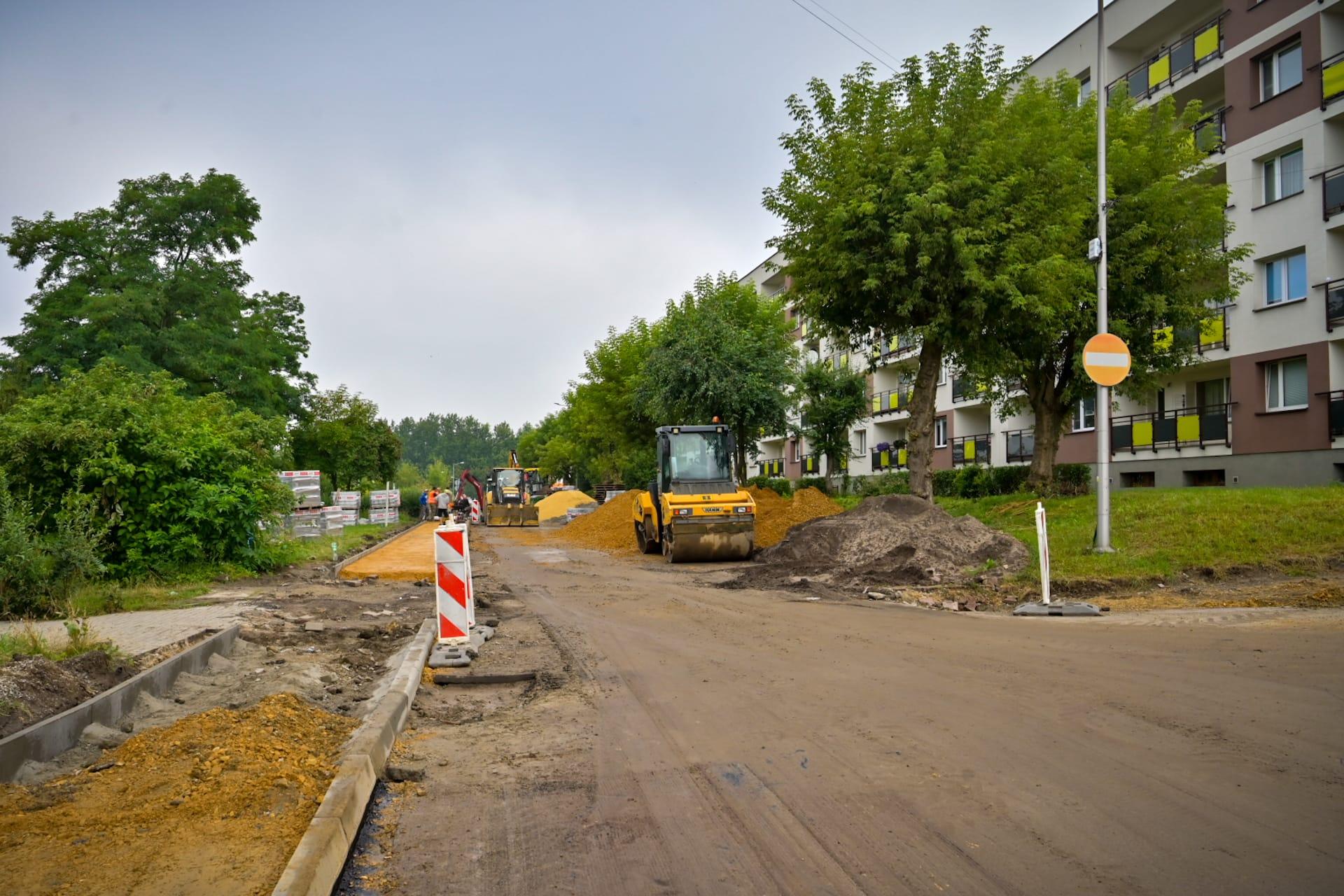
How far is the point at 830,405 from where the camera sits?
41.5m

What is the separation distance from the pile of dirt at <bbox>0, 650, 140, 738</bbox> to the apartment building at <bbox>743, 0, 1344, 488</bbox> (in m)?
17.0

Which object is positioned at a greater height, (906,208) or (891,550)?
(906,208)

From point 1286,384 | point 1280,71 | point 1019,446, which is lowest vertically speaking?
point 1019,446

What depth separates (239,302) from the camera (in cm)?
4253

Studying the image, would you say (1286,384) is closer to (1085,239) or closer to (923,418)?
(1085,239)

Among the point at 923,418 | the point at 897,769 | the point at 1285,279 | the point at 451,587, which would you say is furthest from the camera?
the point at 1285,279

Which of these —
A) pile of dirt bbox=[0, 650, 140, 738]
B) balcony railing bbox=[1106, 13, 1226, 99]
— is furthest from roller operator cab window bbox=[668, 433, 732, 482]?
pile of dirt bbox=[0, 650, 140, 738]

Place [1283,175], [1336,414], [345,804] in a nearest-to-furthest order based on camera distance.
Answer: [345,804], [1336,414], [1283,175]

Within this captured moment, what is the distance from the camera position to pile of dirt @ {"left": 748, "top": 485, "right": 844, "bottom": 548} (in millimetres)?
25984

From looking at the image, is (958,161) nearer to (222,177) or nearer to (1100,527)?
(1100,527)

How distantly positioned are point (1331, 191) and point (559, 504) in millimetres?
39378

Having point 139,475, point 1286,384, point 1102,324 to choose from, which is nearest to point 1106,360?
point 1102,324

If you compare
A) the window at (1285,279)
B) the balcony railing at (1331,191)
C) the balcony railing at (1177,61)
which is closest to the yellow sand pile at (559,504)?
the balcony railing at (1177,61)

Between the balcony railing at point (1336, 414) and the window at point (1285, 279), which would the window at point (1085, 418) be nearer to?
the window at point (1285, 279)
